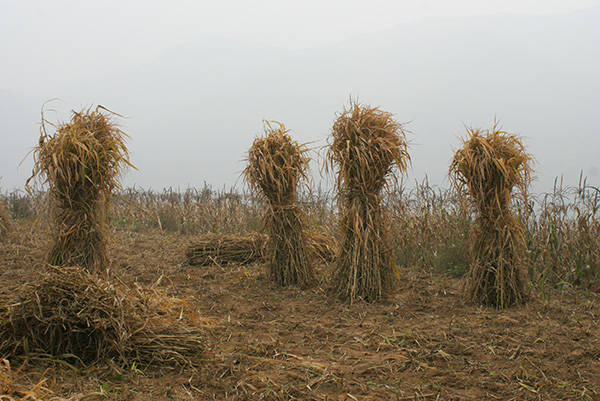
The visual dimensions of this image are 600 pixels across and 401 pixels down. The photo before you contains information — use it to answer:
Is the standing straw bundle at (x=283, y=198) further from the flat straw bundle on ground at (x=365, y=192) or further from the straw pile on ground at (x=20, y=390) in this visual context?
the straw pile on ground at (x=20, y=390)

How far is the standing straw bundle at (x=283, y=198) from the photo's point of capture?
17.8ft

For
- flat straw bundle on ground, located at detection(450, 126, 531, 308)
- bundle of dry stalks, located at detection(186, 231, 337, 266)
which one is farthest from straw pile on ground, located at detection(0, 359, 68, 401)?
bundle of dry stalks, located at detection(186, 231, 337, 266)

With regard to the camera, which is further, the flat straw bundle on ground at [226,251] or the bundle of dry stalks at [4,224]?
the bundle of dry stalks at [4,224]

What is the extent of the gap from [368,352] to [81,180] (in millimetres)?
3263

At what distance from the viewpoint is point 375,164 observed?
4820mm

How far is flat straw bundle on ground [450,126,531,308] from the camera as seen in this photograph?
14.5 feet

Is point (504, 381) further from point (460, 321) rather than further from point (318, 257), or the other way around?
point (318, 257)

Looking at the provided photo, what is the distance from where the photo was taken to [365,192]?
16.0 feet

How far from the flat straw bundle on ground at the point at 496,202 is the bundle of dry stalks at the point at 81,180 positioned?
3394mm

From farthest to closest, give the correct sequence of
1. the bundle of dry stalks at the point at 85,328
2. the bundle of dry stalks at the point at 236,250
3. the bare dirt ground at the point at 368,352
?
the bundle of dry stalks at the point at 236,250 < the bundle of dry stalks at the point at 85,328 < the bare dirt ground at the point at 368,352

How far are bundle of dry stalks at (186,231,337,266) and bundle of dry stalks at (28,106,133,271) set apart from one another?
1.71m

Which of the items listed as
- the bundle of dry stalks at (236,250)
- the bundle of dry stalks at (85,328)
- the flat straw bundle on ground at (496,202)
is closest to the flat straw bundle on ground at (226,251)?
the bundle of dry stalks at (236,250)

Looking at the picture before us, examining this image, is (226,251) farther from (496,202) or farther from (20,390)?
(20,390)

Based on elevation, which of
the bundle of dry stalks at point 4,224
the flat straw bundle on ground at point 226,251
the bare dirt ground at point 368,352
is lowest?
the bare dirt ground at point 368,352
